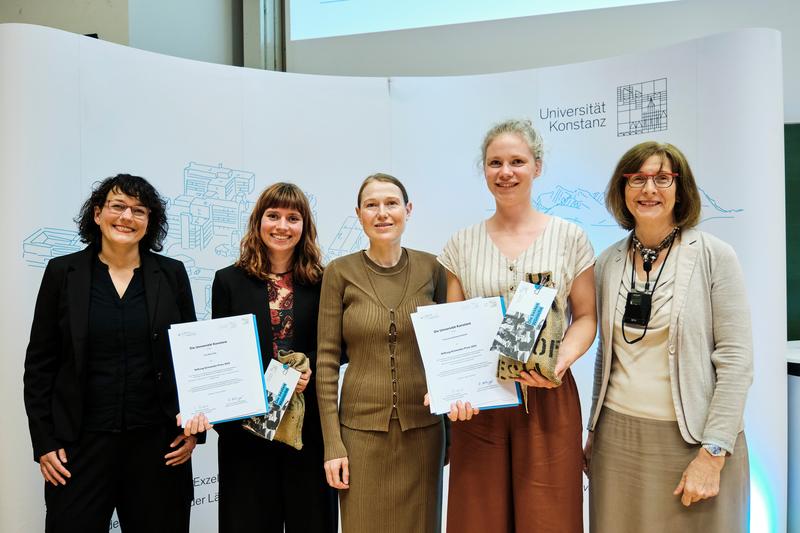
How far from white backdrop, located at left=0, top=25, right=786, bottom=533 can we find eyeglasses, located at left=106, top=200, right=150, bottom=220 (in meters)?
1.12

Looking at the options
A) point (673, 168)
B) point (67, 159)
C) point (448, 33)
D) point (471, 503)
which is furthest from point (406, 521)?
point (448, 33)

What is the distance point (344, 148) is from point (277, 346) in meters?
1.88

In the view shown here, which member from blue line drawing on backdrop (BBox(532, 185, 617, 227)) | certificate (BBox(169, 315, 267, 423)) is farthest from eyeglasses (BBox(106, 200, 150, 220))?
blue line drawing on backdrop (BBox(532, 185, 617, 227))

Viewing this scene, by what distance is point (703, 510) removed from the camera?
1.73m

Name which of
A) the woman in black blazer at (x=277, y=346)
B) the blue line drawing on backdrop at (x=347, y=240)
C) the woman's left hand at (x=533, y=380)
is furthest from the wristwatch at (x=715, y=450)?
the blue line drawing on backdrop at (x=347, y=240)

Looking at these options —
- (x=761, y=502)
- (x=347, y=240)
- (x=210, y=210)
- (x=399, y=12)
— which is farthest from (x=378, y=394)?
(x=399, y=12)

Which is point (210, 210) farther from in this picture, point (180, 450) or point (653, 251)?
point (653, 251)

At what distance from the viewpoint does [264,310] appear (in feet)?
6.68

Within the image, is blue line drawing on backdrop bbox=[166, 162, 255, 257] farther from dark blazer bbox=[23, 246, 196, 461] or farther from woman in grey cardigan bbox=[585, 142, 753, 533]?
woman in grey cardigan bbox=[585, 142, 753, 533]

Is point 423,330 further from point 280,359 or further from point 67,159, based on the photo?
point 67,159

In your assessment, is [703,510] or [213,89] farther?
[213,89]

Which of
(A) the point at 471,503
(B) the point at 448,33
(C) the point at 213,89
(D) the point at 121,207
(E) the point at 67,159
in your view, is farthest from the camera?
(B) the point at 448,33

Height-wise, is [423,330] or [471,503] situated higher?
[423,330]

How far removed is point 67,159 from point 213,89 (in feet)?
3.07
